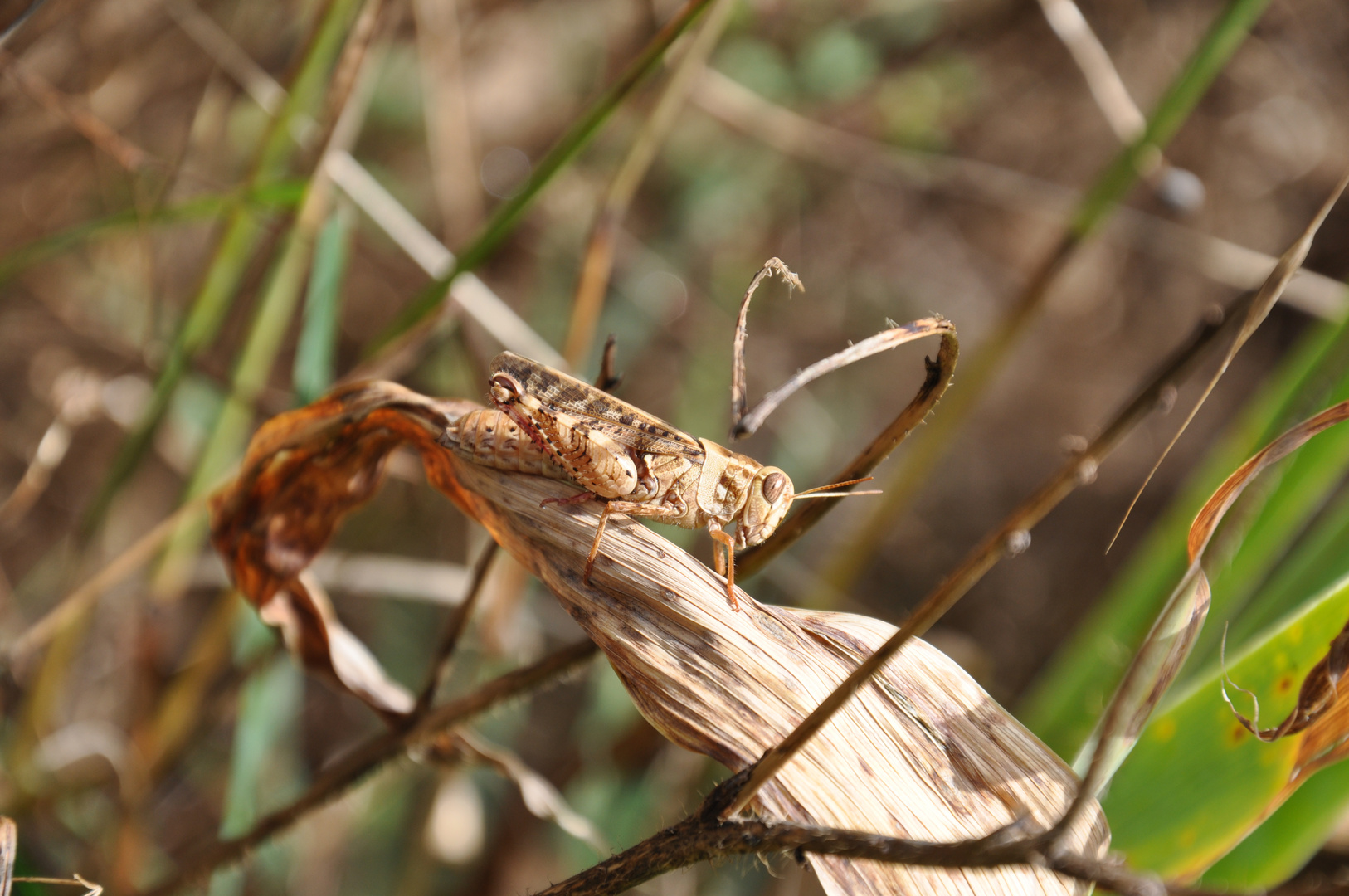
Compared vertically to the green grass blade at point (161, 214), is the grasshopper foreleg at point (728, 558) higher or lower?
lower

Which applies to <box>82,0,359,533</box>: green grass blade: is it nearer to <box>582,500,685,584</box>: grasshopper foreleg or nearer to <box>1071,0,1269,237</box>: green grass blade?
<box>582,500,685,584</box>: grasshopper foreleg

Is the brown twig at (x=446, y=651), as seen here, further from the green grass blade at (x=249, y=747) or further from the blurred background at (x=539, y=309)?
the green grass blade at (x=249, y=747)

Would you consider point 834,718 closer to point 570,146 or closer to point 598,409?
point 598,409

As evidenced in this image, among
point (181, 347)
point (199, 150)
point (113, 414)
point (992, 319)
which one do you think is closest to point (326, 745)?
point (113, 414)

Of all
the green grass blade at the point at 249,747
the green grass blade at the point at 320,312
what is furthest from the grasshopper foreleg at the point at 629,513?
the green grass blade at the point at 249,747

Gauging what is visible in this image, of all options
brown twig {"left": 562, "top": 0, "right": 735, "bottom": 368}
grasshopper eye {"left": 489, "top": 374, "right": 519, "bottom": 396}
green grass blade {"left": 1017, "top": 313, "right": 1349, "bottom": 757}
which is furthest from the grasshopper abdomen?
green grass blade {"left": 1017, "top": 313, "right": 1349, "bottom": 757}
